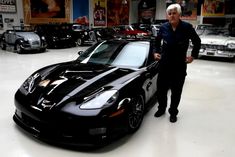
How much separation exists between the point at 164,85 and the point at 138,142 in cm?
90

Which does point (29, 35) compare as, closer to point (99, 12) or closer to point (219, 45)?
point (219, 45)

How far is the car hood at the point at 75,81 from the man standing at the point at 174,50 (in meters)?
0.42

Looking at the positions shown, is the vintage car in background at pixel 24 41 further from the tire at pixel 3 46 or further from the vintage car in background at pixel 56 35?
the vintage car in background at pixel 56 35

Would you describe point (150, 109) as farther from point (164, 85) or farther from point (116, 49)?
point (116, 49)

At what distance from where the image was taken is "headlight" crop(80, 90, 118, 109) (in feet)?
7.73

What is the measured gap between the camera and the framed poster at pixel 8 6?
12.7 m

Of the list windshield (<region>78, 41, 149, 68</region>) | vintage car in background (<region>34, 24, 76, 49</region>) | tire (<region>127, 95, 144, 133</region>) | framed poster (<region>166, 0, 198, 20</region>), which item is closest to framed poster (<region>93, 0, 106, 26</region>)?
framed poster (<region>166, 0, 198, 20</region>)

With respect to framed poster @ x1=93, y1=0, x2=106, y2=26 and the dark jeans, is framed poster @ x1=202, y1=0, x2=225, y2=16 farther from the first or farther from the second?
the dark jeans

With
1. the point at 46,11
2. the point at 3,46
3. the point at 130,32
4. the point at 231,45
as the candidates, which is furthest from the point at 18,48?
the point at 231,45

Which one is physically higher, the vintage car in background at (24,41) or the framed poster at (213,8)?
the framed poster at (213,8)

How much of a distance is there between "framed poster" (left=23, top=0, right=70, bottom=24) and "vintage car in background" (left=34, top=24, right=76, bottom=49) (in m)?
2.27

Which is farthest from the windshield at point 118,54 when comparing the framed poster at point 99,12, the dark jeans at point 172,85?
the framed poster at point 99,12

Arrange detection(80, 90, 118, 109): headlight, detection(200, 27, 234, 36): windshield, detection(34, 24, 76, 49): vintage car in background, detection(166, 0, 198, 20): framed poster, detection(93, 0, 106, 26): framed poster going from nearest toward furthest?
detection(80, 90, 118, 109): headlight → detection(200, 27, 234, 36): windshield → detection(34, 24, 76, 49): vintage car in background → detection(93, 0, 106, 26): framed poster → detection(166, 0, 198, 20): framed poster

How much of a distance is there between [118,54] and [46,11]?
12.5 meters
